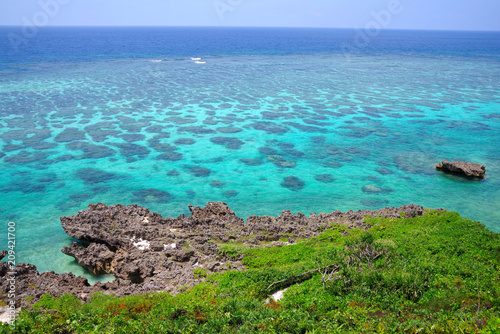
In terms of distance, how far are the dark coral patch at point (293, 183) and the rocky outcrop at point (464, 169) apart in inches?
582

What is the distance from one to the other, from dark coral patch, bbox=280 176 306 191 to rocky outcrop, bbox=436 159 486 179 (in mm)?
14773

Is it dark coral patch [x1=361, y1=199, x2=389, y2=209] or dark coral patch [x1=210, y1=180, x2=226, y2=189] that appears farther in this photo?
dark coral patch [x1=210, y1=180, x2=226, y2=189]

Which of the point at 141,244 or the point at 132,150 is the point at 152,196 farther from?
the point at 132,150

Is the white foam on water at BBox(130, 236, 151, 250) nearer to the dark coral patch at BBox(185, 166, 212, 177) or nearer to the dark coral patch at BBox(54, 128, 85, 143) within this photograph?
the dark coral patch at BBox(185, 166, 212, 177)

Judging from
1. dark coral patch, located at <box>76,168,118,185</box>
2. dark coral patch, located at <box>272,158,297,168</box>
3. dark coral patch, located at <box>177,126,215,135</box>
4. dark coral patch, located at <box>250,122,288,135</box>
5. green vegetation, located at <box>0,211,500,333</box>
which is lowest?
dark coral patch, located at <box>76,168,118,185</box>

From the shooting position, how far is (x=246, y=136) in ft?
152

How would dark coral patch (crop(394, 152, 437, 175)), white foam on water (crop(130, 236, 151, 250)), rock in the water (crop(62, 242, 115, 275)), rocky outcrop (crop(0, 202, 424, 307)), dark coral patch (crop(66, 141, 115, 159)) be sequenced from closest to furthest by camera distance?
rocky outcrop (crop(0, 202, 424, 307)) → rock in the water (crop(62, 242, 115, 275)) → white foam on water (crop(130, 236, 151, 250)) → dark coral patch (crop(394, 152, 437, 175)) → dark coral patch (crop(66, 141, 115, 159))

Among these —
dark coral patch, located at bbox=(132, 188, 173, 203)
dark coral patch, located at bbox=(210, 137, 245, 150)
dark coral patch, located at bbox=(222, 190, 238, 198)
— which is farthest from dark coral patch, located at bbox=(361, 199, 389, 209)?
dark coral patch, located at bbox=(210, 137, 245, 150)

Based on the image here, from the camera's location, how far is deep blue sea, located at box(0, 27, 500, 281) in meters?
30.7

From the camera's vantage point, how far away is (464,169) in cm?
3459

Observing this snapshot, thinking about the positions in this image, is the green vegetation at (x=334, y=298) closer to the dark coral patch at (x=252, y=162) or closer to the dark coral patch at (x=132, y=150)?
the dark coral patch at (x=252, y=162)

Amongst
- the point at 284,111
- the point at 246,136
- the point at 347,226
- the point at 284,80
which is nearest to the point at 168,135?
the point at 246,136

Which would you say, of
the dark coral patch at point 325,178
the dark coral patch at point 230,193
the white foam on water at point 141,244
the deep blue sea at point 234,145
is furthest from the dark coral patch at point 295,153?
the white foam on water at point 141,244

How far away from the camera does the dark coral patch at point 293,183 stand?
110 ft
